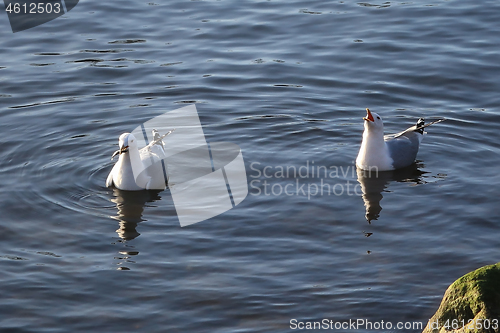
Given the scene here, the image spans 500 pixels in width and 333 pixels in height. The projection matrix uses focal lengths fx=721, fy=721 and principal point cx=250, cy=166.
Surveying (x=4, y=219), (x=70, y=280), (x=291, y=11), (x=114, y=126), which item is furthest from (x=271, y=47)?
(x=70, y=280)

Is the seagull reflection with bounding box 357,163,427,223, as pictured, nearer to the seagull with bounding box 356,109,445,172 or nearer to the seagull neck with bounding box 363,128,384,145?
the seagull with bounding box 356,109,445,172

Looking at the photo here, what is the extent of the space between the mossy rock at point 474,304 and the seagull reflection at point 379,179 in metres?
3.80

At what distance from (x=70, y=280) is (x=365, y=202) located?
4175mm

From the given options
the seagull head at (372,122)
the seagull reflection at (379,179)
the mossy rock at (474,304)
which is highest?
the seagull head at (372,122)

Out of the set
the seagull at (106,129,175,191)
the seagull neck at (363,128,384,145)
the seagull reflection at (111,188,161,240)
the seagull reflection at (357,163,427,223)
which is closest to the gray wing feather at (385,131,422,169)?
the seagull reflection at (357,163,427,223)

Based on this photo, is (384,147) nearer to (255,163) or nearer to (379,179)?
(379,179)

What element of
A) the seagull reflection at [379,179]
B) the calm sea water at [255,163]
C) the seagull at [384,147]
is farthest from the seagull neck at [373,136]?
the calm sea water at [255,163]

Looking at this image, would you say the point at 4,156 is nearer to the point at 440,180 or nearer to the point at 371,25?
the point at 440,180

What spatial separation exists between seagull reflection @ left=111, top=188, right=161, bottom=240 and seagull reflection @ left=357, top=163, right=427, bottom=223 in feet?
9.83

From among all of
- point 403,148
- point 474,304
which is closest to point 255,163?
point 403,148

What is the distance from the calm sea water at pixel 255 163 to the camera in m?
7.83

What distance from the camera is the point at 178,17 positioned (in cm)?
1802

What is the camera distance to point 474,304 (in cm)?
584

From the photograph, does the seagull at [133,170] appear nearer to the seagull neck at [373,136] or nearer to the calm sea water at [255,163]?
the calm sea water at [255,163]
